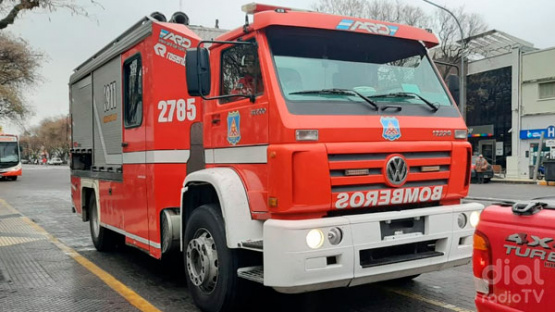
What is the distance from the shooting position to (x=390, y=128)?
4301 millimetres

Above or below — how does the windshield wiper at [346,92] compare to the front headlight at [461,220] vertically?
above

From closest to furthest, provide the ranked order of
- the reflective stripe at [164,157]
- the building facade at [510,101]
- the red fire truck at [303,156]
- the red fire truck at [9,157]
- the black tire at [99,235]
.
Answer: the red fire truck at [303,156] < the reflective stripe at [164,157] < the black tire at [99,235] < the building facade at [510,101] < the red fire truck at [9,157]

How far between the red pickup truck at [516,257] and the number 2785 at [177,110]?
130 inches

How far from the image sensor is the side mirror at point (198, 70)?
174 inches

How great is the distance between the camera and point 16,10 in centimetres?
1565

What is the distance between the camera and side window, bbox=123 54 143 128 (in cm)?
600

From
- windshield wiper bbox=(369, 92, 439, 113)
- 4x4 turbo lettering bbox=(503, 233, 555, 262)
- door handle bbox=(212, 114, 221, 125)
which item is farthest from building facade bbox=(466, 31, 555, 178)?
4x4 turbo lettering bbox=(503, 233, 555, 262)

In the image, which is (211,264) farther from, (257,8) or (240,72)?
(257,8)

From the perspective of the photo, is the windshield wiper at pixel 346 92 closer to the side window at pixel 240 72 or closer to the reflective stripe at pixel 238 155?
the side window at pixel 240 72

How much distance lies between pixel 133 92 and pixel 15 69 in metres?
35.9

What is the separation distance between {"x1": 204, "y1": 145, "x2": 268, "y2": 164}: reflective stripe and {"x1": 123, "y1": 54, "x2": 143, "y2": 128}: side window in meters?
1.41

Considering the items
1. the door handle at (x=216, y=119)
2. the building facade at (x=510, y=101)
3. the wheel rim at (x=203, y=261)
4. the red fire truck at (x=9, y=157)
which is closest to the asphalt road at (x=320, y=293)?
the wheel rim at (x=203, y=261)

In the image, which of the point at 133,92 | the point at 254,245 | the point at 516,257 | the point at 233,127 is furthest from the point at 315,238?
the point at 133,92

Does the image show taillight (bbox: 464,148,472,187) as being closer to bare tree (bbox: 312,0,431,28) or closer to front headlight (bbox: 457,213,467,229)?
front headlight (bbox: 457,213,467,229)
